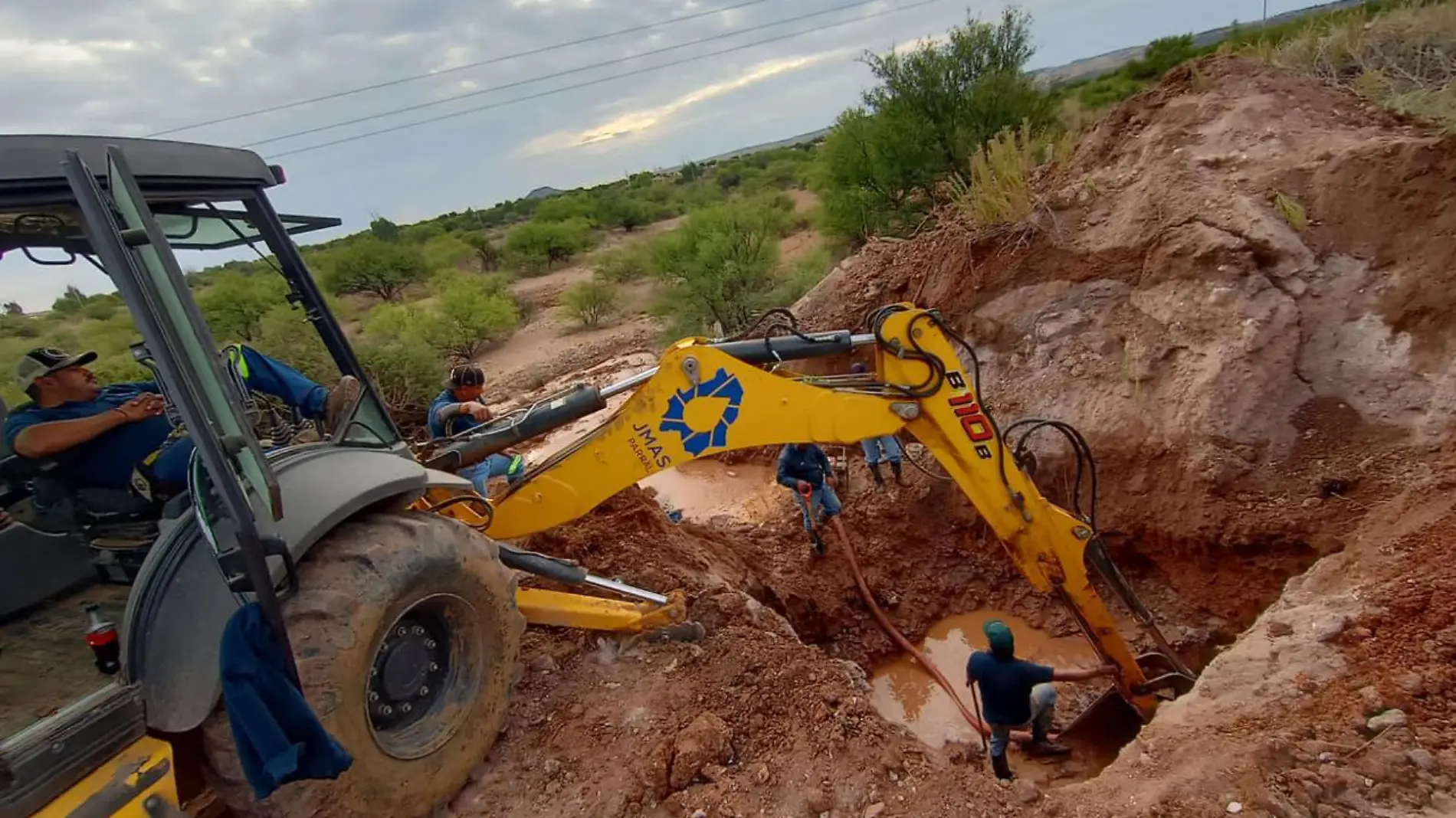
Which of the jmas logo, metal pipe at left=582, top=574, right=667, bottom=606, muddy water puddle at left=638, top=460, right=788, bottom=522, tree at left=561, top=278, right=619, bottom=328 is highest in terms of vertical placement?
the jmas logo

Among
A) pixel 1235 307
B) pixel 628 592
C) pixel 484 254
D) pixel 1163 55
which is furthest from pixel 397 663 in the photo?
pixel 484 254

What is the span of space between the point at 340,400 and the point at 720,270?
43.4ft

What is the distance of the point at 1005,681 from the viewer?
4.16 metres

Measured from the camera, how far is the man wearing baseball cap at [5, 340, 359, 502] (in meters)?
3.04

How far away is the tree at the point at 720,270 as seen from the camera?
52.5 feet

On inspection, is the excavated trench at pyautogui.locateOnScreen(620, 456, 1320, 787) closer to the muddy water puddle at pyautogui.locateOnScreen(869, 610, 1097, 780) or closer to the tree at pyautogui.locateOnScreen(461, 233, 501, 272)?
the muddy water puddle at pyautogui.locateOnScreen(869, 610, 1097, 780)

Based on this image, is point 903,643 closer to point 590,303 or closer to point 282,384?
point 282,384

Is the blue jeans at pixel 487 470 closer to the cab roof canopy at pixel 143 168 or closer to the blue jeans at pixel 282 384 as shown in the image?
the blue jeans at pixel 282 384

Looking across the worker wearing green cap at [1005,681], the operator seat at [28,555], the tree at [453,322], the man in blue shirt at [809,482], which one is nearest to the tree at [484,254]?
the tree at [453,322]

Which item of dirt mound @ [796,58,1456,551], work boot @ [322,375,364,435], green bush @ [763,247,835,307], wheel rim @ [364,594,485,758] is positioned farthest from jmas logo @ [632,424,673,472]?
green bush @ [763,247,835,307]

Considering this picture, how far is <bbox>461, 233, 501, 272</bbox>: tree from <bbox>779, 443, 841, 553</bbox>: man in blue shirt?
30.0 m

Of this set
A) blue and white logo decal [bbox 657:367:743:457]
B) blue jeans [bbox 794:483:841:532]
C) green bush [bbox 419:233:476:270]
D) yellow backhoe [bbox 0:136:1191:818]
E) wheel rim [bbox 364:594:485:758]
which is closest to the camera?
yellow backhoe [bbox 0:136:1191:818]

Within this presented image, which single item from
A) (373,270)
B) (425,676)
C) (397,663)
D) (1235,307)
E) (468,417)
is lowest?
(1235,307)

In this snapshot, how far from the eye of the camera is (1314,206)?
19.2 feet
